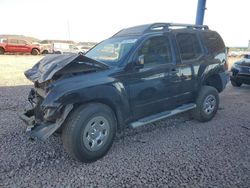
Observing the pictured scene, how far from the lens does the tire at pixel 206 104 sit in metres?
5.21

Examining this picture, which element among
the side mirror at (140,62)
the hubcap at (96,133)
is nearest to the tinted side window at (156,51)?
the side mirror at (140,62)

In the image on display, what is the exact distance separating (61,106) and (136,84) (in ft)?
4.39

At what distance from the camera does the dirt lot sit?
123 inches

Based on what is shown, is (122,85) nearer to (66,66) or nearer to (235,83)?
(66,66)

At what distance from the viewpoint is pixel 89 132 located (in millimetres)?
3504

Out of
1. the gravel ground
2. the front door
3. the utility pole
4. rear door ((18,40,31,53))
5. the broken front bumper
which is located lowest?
rear door ((18,40,31,53))

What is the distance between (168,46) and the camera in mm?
4641

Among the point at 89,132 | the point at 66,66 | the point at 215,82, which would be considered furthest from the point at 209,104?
the point at 66,66

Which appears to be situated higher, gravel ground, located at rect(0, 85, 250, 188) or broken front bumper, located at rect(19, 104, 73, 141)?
broken front bumper, located at rect(19, 104, 73, 141)

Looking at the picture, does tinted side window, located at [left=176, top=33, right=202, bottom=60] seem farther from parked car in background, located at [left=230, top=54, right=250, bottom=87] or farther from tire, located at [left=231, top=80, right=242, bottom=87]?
tire, located at [left=231, top=80, right=242, bottom=87]

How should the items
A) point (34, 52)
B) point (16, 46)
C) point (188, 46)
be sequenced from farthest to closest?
point (34, 52) < point (16, 46) < point (188, 46)

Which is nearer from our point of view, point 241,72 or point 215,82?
point 215,82

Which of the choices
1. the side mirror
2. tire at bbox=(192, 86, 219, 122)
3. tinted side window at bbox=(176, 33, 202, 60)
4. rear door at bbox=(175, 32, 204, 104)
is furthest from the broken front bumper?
tire at bbox=(192, 86, 219, 122)

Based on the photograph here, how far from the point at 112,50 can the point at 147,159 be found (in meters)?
2.06
